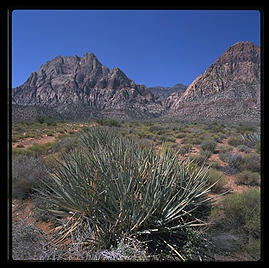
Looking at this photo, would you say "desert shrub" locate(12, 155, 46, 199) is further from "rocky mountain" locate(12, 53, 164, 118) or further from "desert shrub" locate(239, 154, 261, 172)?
"rocky mountain" locate(12, 53, 164, 118)

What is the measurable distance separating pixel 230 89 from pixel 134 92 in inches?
2011

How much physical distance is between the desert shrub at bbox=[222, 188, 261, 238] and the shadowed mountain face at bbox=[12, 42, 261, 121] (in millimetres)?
24097

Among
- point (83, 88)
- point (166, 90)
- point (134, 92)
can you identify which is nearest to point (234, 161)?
point (134, 92)

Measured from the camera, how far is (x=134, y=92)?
8638 centimetres

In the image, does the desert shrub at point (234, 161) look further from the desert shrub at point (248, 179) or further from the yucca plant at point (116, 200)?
the yucca plant at point (116, 200)

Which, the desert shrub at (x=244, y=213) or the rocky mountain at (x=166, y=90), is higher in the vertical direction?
the rocky mountain at (x=166, y=90)

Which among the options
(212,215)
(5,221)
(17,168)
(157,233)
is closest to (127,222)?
(157,233)

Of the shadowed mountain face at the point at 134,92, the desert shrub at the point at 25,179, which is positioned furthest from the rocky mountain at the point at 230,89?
the desert shrub at the point at 25,179

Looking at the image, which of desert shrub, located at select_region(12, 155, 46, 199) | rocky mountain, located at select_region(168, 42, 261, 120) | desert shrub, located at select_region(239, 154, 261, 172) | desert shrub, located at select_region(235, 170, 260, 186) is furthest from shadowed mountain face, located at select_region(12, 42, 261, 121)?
desert shrub, located at select_region(12, 155, 46, 199)

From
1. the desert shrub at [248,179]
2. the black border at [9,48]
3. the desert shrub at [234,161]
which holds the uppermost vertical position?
the black border at [9,48]

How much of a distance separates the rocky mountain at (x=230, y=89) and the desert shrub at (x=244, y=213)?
33.3m

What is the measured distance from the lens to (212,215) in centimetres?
239

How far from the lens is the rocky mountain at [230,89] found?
35.2 metres

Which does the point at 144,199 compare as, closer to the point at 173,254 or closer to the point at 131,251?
the point at 131,251
